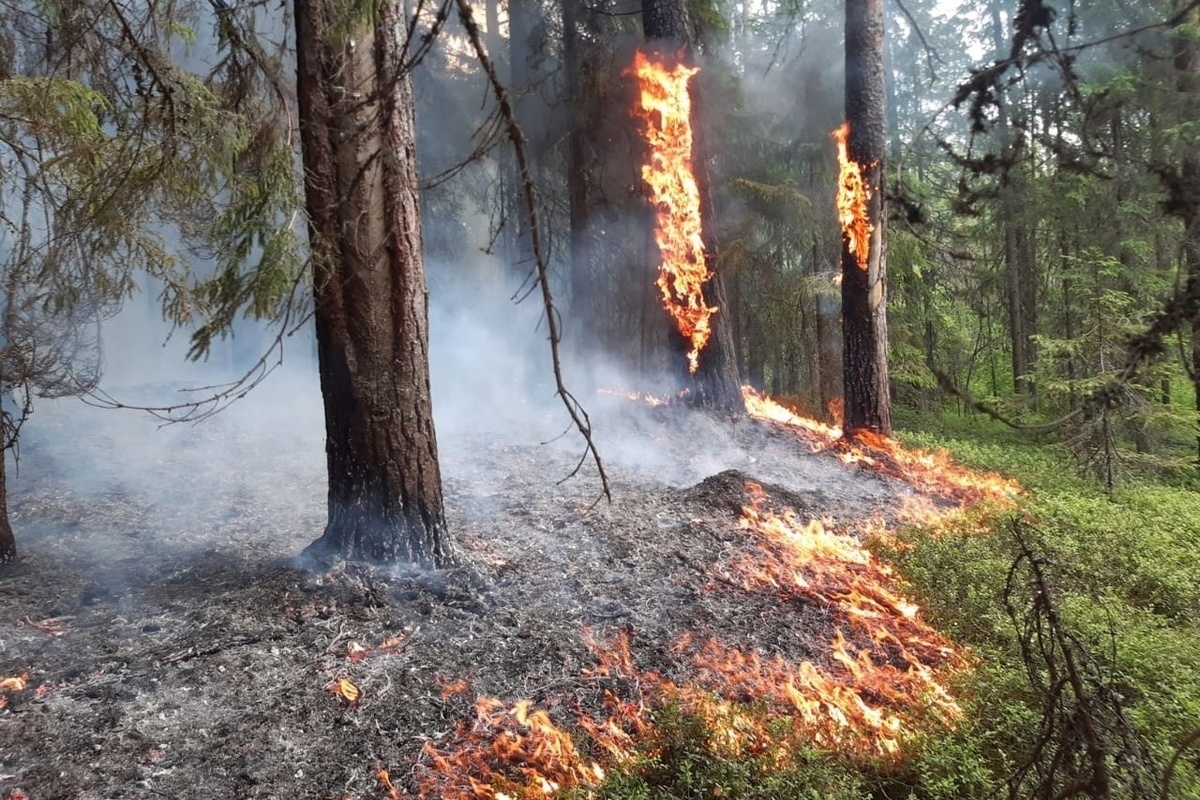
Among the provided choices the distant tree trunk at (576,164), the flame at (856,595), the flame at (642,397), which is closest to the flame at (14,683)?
the flame at (856,595)

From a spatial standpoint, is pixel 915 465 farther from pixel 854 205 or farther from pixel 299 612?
pixel 299 612

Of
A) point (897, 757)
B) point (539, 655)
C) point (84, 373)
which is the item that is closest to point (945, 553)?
point (897, 757)

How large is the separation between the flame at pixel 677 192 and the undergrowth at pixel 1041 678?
17.4 ft

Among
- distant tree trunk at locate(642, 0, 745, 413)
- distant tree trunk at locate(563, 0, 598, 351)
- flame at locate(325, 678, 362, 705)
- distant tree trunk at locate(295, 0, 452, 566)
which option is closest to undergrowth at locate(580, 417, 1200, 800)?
flame at locate(325, 678, 362, 705)

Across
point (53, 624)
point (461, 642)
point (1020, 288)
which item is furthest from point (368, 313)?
point (1020, 288)

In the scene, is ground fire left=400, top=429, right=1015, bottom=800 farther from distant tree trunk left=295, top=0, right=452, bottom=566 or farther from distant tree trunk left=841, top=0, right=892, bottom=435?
distant tree trunk left=841, top=0, right=892, bottom=435

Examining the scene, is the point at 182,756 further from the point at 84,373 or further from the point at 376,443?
the point at 84,373

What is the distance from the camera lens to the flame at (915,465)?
7797 millimetres

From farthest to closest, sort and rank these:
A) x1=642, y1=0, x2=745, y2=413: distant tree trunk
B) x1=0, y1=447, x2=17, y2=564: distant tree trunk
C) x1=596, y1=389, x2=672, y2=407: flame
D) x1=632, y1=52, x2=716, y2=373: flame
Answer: x1=596, y1=389, x2=672, y2=407: flame → x1=642, y1=0, x2=745, y2=413: distant tree trunk → x1=632, y1=52, x2=716, y2=373: flame → x1=0, y1=447, x2=17, y2=564: distant tree trunk

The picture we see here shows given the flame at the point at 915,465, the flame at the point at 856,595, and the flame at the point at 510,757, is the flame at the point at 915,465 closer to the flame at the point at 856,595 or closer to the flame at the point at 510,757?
the flame at the point at 856,595

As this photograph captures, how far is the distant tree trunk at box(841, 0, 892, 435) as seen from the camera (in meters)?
9.02

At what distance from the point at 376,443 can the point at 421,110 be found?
14.2m

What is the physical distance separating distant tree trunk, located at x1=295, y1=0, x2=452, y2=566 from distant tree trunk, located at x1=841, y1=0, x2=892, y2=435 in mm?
6423

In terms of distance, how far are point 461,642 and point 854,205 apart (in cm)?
767
